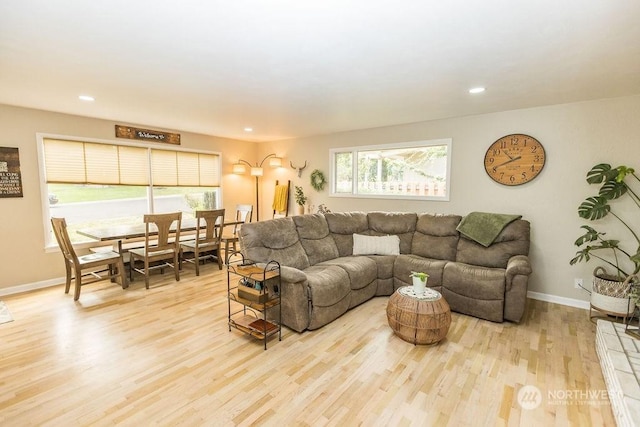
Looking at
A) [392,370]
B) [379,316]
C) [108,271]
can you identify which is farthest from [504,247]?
[108,271]

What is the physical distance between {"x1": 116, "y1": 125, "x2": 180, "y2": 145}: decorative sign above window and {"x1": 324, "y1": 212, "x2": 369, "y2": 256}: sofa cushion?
10.6ft

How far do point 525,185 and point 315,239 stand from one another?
9.13 feet

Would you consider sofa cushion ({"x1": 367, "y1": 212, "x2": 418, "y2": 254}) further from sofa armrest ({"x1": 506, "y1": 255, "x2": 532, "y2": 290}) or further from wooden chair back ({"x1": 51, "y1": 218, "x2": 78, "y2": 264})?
wooden chair back ({"x1": 51, "y1": 218, "x2": 78, "y2": 264})

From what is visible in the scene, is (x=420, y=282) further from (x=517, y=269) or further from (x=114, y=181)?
(x=114, y=181)

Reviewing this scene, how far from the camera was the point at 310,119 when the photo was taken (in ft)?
14.2

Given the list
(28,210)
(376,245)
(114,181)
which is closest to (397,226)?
(376,245)

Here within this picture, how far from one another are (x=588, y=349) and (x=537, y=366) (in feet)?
2.21

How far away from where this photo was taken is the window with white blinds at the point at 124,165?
4.11 metres

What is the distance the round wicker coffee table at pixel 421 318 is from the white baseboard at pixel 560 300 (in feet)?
6.52

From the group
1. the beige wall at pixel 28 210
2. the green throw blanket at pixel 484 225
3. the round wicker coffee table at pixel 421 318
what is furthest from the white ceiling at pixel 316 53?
the round wicker coffee table at pixel 421 318

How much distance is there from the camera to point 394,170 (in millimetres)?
4945

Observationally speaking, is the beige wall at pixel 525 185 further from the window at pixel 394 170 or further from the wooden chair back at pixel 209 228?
the wooden chair back at pixel 209 228

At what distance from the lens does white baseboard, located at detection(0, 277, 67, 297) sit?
147 inches

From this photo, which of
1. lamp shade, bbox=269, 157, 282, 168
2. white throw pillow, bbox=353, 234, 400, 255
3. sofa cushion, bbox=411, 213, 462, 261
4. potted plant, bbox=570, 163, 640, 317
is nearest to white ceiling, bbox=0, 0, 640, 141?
potted plant, bbox=570, 163, 640, 317
